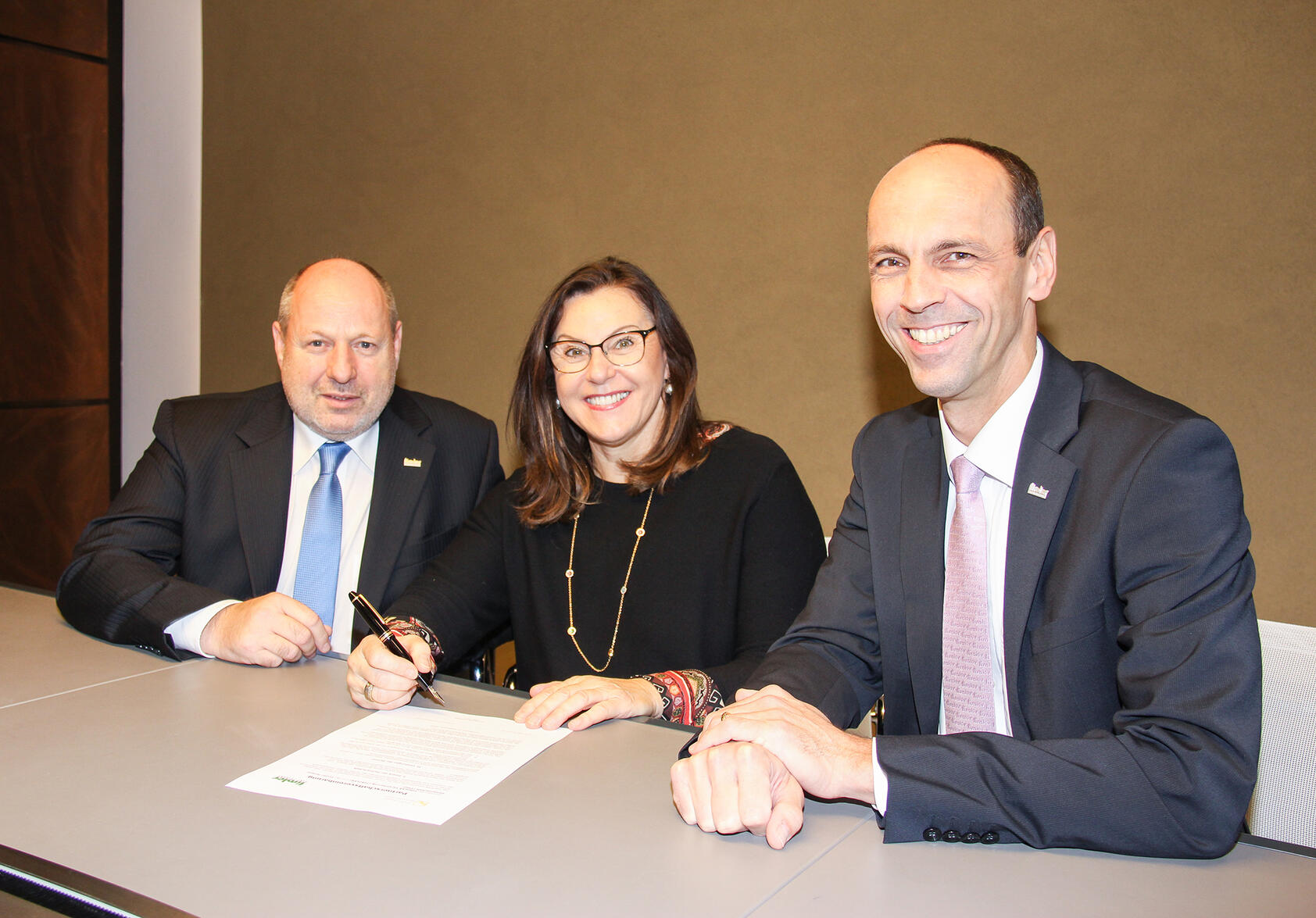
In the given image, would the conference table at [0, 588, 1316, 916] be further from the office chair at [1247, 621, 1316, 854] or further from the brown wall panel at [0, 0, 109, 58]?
the brown wall panel at [0, 0, 109, 58]

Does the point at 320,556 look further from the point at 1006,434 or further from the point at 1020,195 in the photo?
the point at 1020,195

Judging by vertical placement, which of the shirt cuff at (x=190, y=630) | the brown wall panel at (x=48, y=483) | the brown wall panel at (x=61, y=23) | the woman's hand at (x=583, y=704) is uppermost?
the brown wall panel at (x=61, y=23)

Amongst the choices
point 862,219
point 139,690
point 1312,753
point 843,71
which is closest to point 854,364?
point 862,219

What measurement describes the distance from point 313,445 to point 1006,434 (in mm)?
1945

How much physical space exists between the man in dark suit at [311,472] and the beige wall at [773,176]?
153cm

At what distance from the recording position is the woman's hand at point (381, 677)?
1.87 meters

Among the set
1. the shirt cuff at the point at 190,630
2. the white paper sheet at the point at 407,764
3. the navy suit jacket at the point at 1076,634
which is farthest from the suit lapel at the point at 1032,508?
the shirt cuff at the point at 190,630

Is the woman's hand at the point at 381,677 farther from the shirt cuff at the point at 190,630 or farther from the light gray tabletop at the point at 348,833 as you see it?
the shirt cuff at the point at 190,630

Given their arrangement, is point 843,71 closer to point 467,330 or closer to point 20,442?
point 467,330

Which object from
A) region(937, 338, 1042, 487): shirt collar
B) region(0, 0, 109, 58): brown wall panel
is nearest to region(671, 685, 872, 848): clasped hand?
region(937, 338, 1042, 487): shirt collar

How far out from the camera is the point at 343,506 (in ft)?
9.29

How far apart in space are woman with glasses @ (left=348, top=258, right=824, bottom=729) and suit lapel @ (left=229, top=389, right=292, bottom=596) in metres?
0.49

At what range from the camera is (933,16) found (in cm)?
353

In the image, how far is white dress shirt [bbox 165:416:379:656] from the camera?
2.78m
